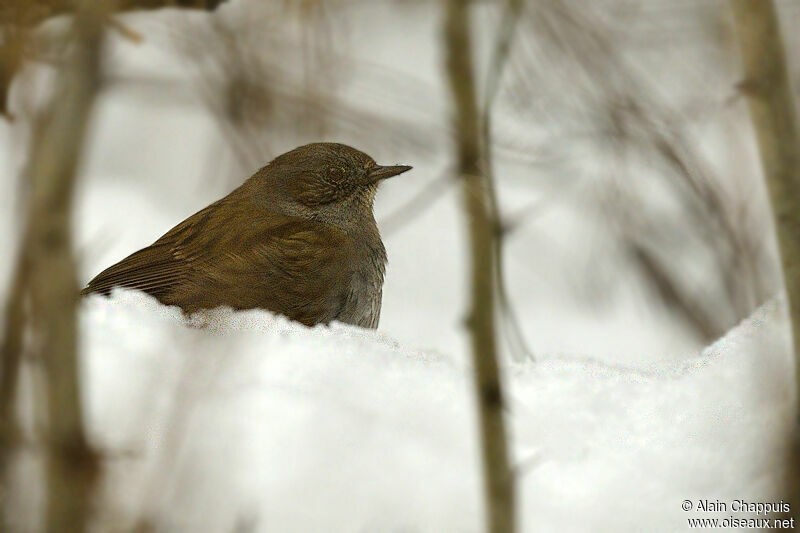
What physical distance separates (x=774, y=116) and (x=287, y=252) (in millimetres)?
2581

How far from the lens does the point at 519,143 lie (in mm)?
4090

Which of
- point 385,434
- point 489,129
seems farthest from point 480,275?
point 385,434

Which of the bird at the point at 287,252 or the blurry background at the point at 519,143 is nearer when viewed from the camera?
the blurry background at the point at 519,143

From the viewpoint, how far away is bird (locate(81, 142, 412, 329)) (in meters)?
4.01

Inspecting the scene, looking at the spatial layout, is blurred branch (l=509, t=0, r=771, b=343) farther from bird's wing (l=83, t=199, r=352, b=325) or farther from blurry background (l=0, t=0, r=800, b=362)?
bird's wing (l=83, t=199, r=352, b=325)

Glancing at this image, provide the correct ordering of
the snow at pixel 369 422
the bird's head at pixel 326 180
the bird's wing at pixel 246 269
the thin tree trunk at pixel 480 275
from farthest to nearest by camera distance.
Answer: the bird's head at pixel 326 180 < the bird's wing at pixel 246 269 < the snow at pixel 369 422 < the thin tree trunk at pixel 480 275

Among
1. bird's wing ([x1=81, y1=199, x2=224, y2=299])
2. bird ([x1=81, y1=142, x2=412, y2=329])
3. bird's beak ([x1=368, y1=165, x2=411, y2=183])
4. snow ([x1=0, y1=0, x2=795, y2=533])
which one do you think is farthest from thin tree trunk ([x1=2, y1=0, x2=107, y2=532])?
bird's beak ([x1=368, y1=165, x2=411, y2=183])

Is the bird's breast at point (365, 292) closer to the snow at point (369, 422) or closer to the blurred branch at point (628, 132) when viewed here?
the snow at point (369, 422)

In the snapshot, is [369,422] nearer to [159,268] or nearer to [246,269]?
[246,269]

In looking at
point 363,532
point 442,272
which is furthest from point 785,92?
point 442,272

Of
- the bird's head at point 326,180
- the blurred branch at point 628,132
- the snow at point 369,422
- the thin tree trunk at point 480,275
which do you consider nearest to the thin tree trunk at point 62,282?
the snow at point 369,422

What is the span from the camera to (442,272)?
7.32 m

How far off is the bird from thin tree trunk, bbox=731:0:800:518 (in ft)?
7.95

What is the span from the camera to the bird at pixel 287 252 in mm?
4012
